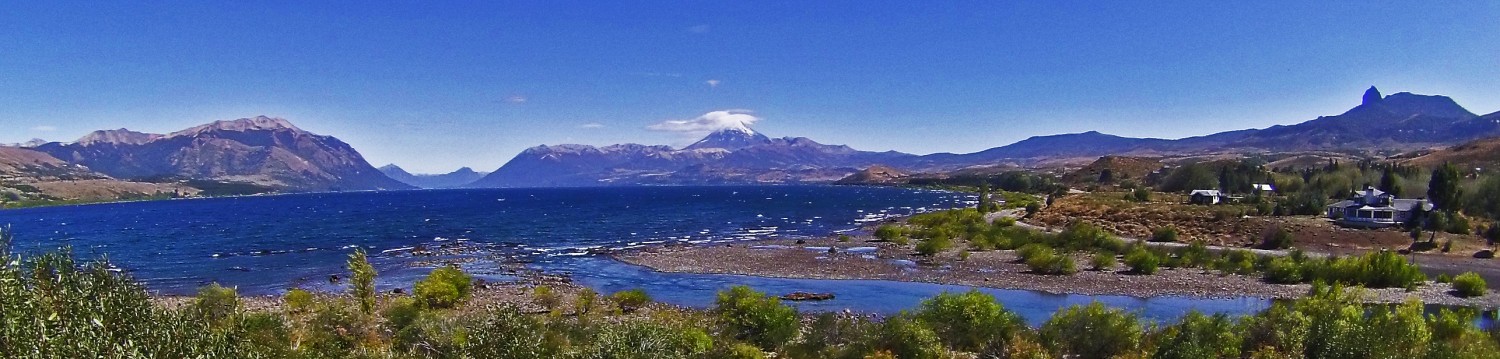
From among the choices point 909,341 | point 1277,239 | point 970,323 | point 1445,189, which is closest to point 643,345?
point 909,341

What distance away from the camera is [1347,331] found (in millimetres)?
21406

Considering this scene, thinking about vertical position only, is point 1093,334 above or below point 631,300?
above

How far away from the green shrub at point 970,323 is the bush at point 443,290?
25470 mm

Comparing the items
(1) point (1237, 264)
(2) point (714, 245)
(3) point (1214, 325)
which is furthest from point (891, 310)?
(2) point (714, 245)

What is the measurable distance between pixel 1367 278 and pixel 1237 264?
7.87m

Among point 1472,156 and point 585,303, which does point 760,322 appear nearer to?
point 585,303

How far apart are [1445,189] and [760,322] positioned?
80916 mm

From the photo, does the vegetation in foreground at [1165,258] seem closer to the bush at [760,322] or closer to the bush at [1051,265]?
the bush at [1051,265]

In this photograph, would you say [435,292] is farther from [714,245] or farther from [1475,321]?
[1475,321]

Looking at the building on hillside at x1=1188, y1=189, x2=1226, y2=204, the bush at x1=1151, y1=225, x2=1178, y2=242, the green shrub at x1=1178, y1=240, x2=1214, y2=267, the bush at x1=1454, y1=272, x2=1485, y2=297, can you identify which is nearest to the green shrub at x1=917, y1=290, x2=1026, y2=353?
the bush at x1=1454, y1=272, x2=1485, y2=297

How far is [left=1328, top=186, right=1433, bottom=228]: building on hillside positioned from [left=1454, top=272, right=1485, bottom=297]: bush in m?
33.2

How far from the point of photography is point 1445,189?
72.1 metres

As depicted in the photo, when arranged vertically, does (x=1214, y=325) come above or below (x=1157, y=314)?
above

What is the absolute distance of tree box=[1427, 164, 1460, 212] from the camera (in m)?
70.4
